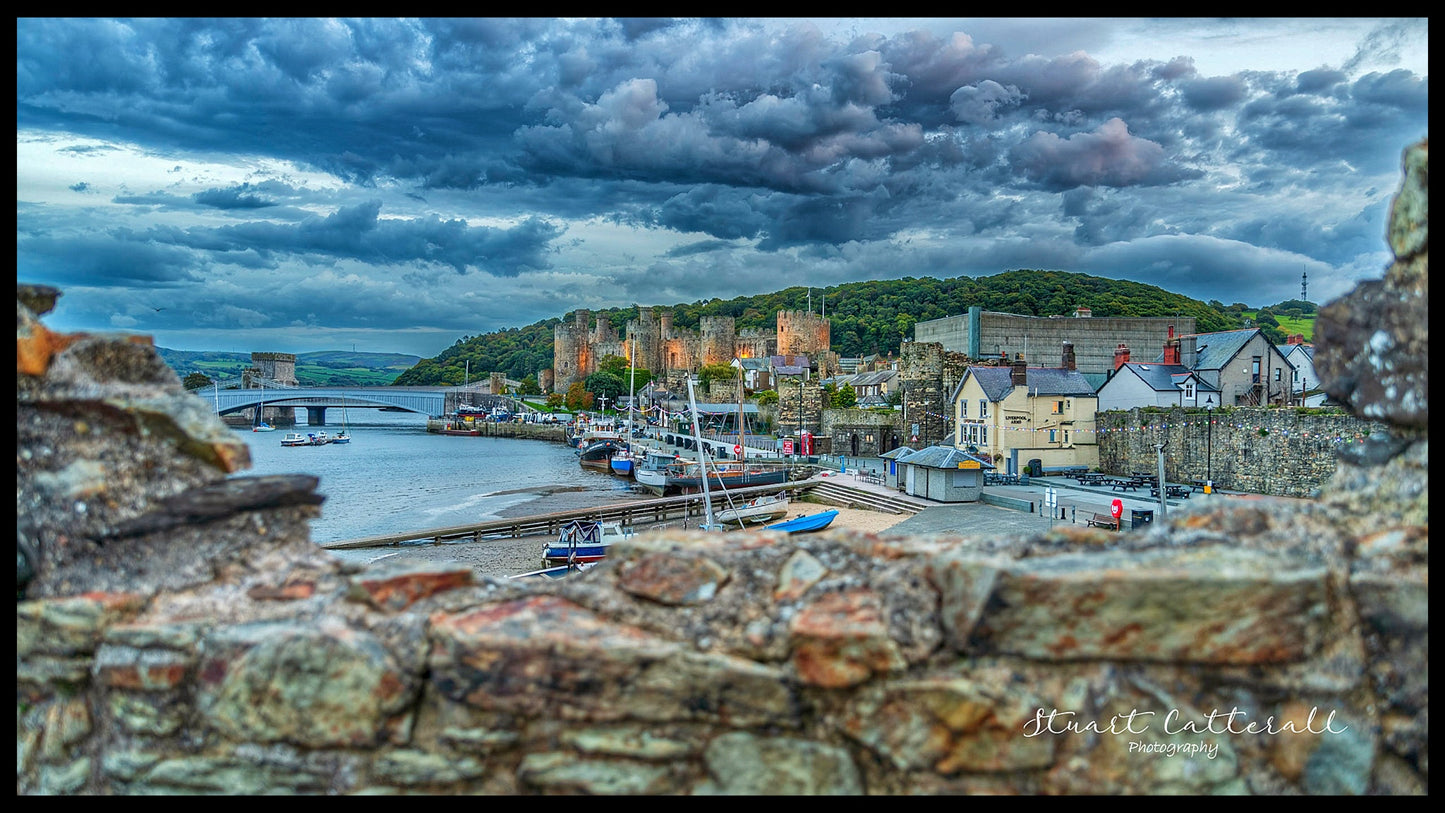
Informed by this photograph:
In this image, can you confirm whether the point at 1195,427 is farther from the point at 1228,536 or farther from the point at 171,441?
the point at 171,441

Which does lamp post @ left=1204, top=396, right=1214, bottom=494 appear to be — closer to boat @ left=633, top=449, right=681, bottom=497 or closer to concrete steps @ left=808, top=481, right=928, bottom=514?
concrete steps @ left=808, top=481, right=928, bottom=514

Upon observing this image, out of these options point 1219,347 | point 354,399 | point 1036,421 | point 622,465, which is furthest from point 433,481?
point 354,399

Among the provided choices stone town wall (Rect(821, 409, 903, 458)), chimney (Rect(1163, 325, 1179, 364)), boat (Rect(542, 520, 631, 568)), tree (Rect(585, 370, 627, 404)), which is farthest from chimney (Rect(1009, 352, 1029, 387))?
tree (Rect(585, 370, 627, 404))

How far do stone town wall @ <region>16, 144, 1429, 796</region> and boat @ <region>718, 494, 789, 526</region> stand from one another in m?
20.4

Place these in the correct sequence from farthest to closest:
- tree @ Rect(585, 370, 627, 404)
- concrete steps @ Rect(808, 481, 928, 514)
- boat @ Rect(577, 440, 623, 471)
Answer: tree @ Rect(585, 370, 627, 404) → boat @ Rect(577, 440, 623, 471) → concrete steps @ Rect(808, 481, 928, 514)

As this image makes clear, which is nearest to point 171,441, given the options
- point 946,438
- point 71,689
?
point 71,689

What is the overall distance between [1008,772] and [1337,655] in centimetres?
102

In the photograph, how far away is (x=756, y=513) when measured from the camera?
25391mm

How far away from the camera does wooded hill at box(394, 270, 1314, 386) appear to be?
80.8 m

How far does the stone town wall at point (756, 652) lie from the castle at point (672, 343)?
260 ft

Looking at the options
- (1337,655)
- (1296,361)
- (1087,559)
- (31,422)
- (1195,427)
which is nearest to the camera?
(1337,655)

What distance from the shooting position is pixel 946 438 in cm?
3291

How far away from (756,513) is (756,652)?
23.3m

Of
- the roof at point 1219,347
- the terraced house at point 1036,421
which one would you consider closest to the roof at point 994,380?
the terraced house at point 1036,421
